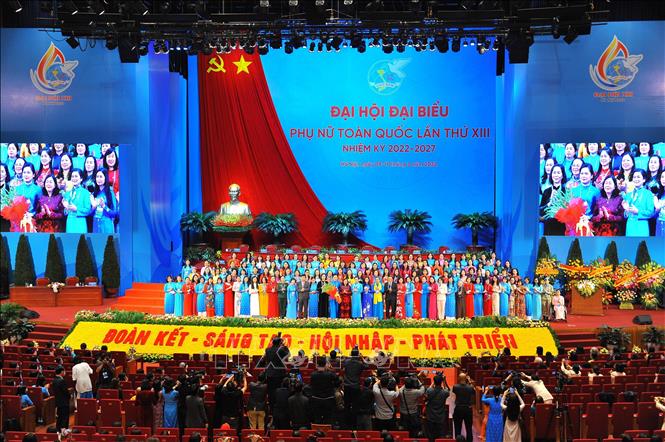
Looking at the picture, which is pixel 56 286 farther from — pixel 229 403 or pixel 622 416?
pixel 622 416

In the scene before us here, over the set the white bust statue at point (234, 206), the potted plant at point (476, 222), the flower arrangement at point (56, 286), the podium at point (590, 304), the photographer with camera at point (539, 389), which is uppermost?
the white bust statue at point (234, 206)

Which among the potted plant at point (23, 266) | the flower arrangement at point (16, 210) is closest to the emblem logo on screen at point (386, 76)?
the flower arrangement at point (16, 210)

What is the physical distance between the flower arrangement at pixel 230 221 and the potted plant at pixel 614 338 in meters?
12.9

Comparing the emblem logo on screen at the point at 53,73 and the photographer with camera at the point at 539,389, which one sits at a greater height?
the emblem logo on screen at the point at 53,73

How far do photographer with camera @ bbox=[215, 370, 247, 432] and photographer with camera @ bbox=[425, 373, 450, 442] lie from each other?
9.64 feet

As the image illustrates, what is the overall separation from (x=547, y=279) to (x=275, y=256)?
842cm

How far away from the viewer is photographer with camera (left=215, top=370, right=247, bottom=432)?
459 inches

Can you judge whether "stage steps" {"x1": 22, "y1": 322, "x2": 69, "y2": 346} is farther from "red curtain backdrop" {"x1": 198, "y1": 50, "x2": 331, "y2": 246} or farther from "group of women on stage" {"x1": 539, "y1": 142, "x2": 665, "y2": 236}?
"group of women on stage" {"x1": 539, "y1": 142, "x2": 665, "y2": 236}

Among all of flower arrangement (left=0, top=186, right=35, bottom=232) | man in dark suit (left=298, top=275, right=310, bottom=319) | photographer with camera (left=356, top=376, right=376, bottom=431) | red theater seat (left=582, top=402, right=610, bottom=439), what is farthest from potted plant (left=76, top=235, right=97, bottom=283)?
red theater seat (left=582, top=402, right=610, bottom=439)

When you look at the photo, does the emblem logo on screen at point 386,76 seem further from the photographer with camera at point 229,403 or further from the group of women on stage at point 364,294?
the photographer with camera at point 229,403

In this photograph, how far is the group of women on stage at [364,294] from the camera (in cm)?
2109

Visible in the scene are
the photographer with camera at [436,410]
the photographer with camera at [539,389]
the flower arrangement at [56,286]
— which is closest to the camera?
the photographer with camera at [436,410]

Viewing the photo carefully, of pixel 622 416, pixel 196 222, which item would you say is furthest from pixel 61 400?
pixel 196 222

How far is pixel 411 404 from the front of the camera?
11492 millimetres
